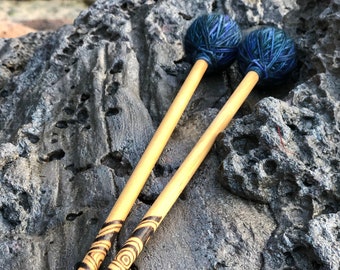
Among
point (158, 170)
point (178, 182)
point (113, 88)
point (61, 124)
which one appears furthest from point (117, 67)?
point (178, 182)

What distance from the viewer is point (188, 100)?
134 centimetres

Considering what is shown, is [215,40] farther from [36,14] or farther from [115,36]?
[36,14]

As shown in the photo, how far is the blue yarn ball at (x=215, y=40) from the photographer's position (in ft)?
4.58

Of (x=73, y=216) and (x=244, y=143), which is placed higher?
(x=244, y=143)

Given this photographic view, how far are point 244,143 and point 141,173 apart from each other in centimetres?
23

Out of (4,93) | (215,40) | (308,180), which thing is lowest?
(4,93)

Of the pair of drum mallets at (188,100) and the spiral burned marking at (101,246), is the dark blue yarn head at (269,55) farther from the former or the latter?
the spiral burned marking at (101,246)

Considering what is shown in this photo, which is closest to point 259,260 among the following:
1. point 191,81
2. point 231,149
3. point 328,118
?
point 231,149

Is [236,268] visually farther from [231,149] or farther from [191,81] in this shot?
[191,81]

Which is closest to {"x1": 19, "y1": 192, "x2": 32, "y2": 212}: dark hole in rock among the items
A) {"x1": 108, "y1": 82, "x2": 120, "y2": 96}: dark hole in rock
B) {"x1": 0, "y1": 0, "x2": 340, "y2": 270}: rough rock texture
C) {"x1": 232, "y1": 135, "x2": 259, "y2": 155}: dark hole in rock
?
{"x1": 0, "y1": 0, "x2": 340, "y2": 270}: rough rock texture

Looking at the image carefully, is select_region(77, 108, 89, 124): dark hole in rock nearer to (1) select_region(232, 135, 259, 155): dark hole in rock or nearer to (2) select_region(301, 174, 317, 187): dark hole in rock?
(1) select_region(232, 135, 259, 155): dark hole in rock

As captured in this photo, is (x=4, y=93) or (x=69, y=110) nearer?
(x=69, y=110)

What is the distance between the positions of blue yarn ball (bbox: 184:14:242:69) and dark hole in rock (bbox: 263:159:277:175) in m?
0.38

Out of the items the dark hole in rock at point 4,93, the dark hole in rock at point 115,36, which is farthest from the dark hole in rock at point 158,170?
the dark hole in rock at point 4,93
